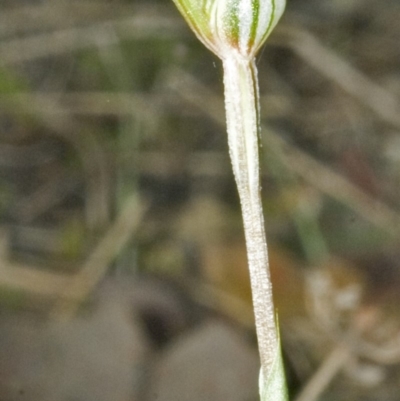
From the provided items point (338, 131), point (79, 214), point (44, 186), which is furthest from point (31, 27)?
point (338, 131)

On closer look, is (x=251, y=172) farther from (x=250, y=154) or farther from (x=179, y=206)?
(x=179, y=206)

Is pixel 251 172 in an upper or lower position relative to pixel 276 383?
upper

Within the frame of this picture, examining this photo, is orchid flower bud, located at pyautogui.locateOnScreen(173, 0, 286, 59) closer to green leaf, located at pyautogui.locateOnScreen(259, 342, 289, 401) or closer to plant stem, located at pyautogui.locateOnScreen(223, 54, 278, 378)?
plant stem, located at pyautogui.locateOnScreen(223, 54, 278, 378)

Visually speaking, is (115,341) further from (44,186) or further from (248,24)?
(248,24)

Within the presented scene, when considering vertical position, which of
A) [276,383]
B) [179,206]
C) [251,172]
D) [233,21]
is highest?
[233,21]

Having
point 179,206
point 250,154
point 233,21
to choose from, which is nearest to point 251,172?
point 250,154

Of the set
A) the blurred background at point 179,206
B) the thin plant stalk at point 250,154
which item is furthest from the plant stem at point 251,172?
the blurred background at point 179,206
